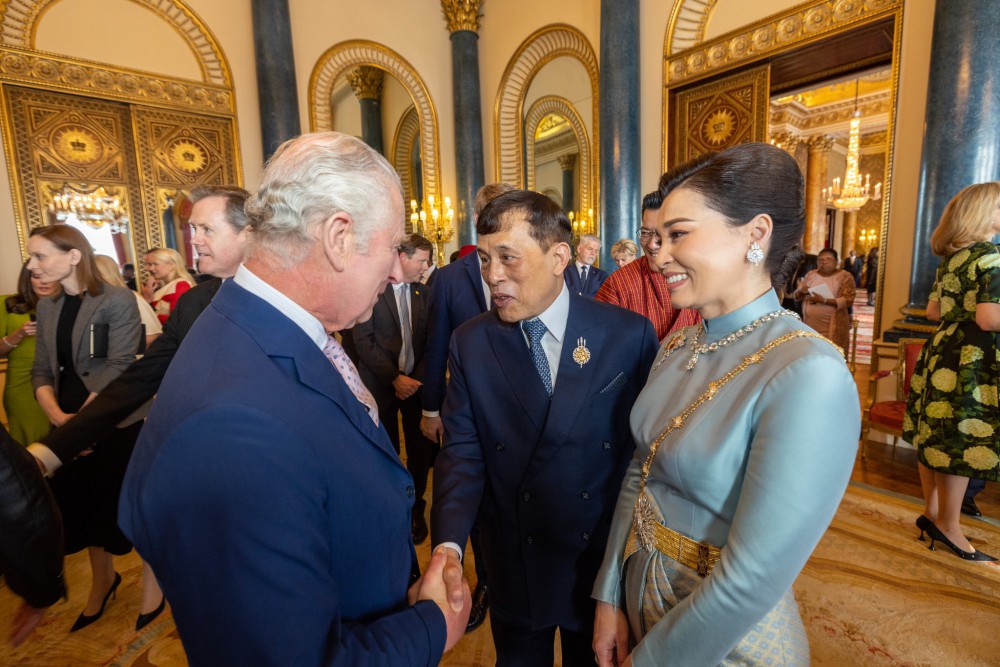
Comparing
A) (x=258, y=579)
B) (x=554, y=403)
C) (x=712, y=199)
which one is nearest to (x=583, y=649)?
(x=554, y=403)

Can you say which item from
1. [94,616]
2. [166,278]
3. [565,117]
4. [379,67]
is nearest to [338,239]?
[94,616]

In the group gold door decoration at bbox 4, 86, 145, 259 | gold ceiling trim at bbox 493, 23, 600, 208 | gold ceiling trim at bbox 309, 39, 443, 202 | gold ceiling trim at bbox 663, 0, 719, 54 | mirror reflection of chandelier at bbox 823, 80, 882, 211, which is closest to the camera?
gold door decoration at bbox 4, 86, 145, 259

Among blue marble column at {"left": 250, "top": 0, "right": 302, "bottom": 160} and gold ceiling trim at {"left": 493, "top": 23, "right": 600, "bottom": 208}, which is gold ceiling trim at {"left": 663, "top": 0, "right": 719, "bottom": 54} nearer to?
gold ceiling trim at {"left": 493, "top": 23, "right": 600, "bottom": 208}

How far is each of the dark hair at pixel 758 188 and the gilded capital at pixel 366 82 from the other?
41.5ft

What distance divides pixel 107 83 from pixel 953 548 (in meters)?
9.57

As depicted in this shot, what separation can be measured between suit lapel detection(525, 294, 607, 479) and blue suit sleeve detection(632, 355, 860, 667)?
0.51 metres

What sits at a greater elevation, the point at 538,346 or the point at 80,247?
the point at 80,247

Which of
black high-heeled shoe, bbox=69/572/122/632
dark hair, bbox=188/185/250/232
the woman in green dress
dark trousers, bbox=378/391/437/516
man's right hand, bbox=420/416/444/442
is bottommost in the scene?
black high-heeled shoe, bbox=69/572/122/632

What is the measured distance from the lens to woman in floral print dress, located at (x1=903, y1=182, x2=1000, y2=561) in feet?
8.17

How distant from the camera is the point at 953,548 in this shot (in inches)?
106

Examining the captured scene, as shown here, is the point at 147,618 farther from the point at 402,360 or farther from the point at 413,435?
the point at 402,360

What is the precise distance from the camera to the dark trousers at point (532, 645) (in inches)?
57.0

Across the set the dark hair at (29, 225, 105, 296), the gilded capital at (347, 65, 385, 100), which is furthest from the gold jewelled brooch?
the gilded capital at (347, 65, 385, 100)

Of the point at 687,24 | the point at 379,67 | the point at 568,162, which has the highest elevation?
the point at 379,67
